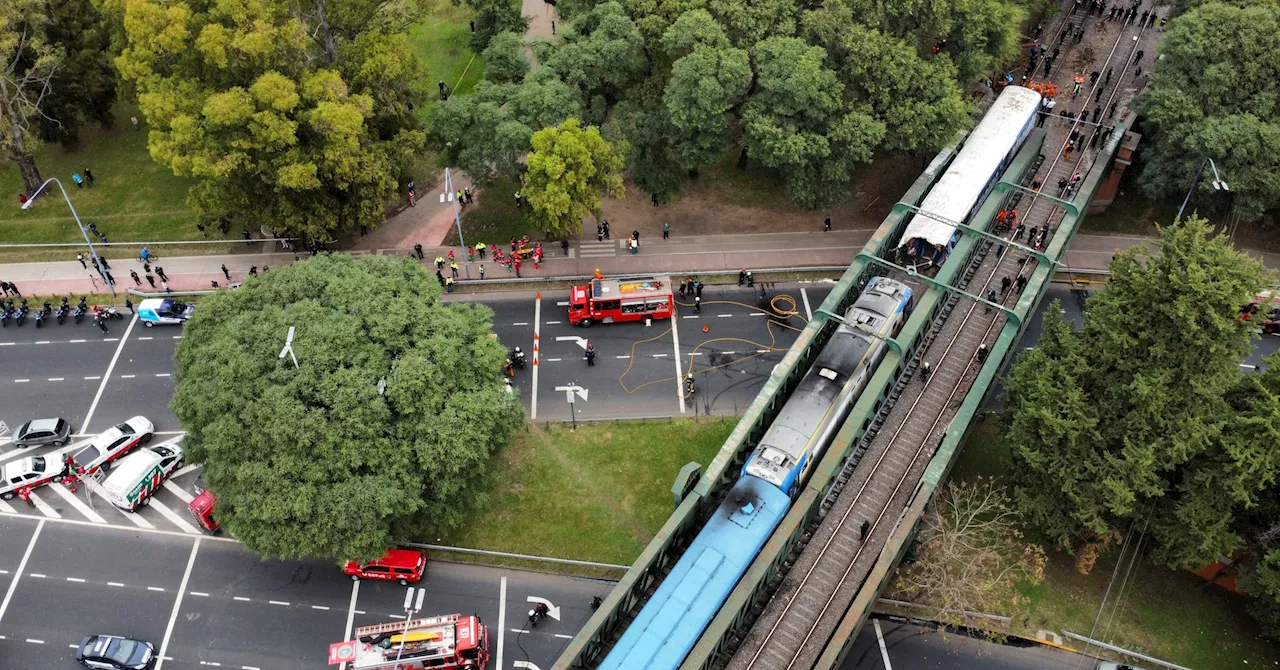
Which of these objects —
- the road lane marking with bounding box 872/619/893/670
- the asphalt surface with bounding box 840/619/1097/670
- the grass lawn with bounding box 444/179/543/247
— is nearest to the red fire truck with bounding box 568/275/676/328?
the grass lawn with bounding box 444/179/543/247

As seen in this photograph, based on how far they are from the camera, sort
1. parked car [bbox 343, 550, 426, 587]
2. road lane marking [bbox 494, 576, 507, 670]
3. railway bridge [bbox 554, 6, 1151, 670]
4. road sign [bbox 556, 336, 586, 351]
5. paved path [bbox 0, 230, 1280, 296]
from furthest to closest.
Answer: paved path [bbox 0, 230, 1280, 296] < road sign [bbox 556, 336, 586, 351] < parked car [bbox 343, 550, 426, 587] < road lane marking [bbox 494, 576, 507, 670] < railway bridge [bbox 554, 6, 1151, 670]

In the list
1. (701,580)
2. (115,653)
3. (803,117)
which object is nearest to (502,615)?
(701,580)

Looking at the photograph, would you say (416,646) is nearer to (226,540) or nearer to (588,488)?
(588,488)

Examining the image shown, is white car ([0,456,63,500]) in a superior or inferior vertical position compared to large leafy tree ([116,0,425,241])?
inferior

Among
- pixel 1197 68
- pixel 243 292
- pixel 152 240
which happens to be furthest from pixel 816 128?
pixel 152 240

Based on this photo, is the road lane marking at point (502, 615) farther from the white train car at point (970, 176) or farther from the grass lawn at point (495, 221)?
the white train car at point (970, 176)

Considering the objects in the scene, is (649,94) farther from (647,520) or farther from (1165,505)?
(1165,505)

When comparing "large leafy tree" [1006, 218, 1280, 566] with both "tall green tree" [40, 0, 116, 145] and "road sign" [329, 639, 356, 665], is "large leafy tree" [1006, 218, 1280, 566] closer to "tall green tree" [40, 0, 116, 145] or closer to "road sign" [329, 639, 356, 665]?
"road sign" [329, 639, 356, 665]
